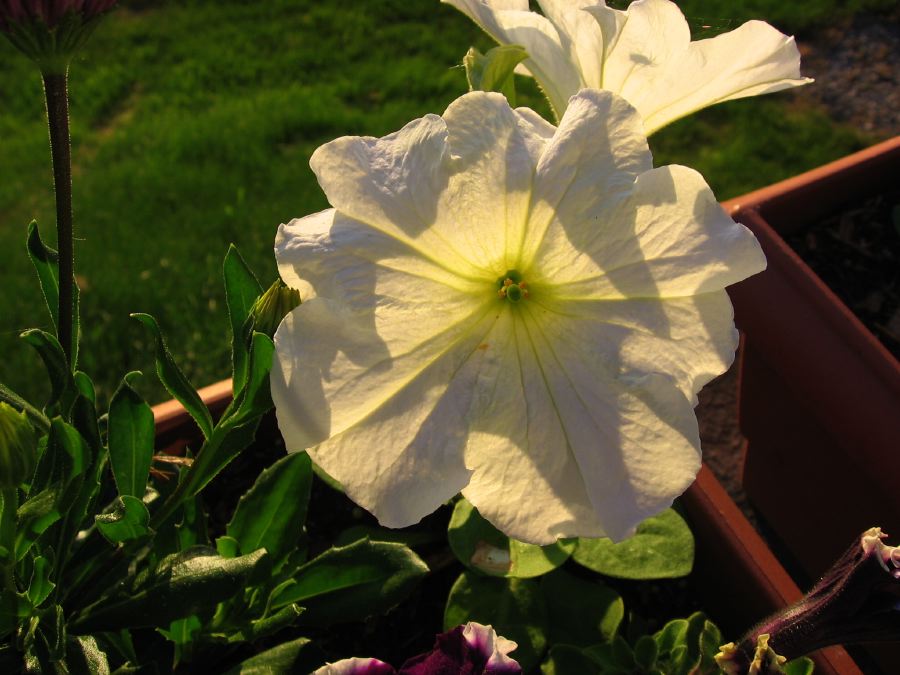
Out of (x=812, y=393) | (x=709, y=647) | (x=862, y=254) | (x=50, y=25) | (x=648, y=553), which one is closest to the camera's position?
(x=50, y=25)

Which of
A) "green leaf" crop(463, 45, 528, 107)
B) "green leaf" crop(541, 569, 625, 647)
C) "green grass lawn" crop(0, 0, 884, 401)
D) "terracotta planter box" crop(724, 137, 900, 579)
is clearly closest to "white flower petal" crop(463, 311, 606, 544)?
"green leaf" crop(463, 45, 528, 107)

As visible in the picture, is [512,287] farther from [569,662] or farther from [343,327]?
[569,662]

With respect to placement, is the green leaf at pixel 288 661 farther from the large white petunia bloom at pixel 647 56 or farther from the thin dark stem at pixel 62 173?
the large white petunia bloom at pixel 647 56

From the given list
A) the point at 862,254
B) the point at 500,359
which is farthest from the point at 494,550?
the point at 862,254

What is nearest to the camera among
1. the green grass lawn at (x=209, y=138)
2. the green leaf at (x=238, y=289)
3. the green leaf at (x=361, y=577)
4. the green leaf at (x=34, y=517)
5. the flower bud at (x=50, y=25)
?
the flower bud at (x=50, y=25)

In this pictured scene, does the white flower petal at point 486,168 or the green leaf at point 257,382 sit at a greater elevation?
the white flower petal at point 486,168

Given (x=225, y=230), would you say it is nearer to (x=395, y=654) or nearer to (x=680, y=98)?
(x=395, y=654)

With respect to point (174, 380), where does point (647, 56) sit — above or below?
above

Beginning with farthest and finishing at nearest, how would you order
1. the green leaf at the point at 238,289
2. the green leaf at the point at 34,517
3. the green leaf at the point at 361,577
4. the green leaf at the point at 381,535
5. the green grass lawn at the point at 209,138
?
the green grass lawn at the point at 209,138
the green leaf at the point at 381,535
the green leaf at the point at 361,577
the green leaf at the point at 238,289
the green leaf at the point at 34,517

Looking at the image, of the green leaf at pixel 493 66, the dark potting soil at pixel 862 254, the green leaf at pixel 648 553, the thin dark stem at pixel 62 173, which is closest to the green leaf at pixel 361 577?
the green leaf at pixel 648 553
